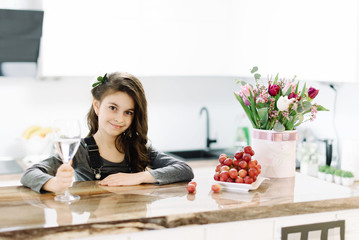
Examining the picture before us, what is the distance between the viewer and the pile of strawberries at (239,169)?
1.69 m

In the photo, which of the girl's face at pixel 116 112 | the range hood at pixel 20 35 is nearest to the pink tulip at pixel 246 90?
the girl's face at pixel 116 112

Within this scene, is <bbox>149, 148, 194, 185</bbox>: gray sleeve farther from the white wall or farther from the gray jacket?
the white wall

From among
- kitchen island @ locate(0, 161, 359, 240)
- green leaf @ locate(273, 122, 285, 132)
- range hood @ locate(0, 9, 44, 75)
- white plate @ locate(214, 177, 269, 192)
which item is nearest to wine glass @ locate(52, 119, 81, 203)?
kitchen island @ locate(0, 161, 359, 240)

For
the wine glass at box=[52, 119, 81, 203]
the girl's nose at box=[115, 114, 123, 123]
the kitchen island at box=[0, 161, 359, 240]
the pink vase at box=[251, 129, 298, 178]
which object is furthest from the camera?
the girl's nose at box=[115, 114, 123, 123]

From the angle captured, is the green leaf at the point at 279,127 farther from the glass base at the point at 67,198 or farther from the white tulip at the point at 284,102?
the glass base at the point at 67,198

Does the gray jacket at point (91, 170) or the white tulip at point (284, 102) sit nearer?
the gray jacket at point (91, 170)

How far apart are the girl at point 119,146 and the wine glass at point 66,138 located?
0.26 meters

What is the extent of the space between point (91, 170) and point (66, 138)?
0.61 m

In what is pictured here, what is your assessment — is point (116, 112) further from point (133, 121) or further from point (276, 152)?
point (276, 152)

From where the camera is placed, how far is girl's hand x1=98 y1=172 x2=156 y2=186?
173 centimetres

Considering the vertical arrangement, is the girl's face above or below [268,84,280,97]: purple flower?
below

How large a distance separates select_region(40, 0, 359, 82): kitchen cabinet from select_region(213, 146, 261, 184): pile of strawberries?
52.5 inches

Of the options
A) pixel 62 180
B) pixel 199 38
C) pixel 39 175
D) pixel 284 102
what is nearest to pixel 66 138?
pixel 62 180

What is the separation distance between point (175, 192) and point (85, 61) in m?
1.98
